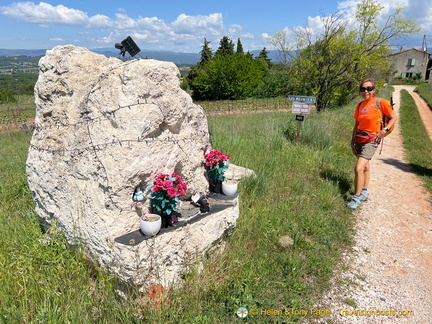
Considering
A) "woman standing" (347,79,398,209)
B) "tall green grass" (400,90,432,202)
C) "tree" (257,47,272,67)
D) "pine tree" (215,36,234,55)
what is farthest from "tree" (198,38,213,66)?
"woman standing" (347,79,398,209)

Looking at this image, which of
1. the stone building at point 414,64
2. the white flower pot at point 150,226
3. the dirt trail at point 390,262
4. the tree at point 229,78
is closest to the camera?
the white flower pot at point 150,226

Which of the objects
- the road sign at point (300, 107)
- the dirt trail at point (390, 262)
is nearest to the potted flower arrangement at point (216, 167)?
the dirt trail at point (390, 262)

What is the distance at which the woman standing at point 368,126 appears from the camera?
4320mm

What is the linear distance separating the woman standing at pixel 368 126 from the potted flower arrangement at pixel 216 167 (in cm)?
230

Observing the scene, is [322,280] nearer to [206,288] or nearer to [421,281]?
[421,281]

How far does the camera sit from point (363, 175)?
4.61m

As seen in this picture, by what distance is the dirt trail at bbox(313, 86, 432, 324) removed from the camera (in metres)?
2.61

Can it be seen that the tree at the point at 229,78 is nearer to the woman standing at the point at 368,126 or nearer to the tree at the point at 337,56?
the tree at the point at 337,56

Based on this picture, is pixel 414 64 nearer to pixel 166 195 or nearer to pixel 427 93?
pixel 427 93

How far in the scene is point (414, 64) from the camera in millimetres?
55812

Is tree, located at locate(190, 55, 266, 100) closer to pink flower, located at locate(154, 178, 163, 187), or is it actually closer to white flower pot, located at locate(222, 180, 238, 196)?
white flower pot, located at locate(222, 180, 238, 196)

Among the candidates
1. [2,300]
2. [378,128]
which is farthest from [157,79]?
[378,128]

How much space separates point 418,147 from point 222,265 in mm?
8293

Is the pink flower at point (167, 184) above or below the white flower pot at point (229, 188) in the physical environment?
above
